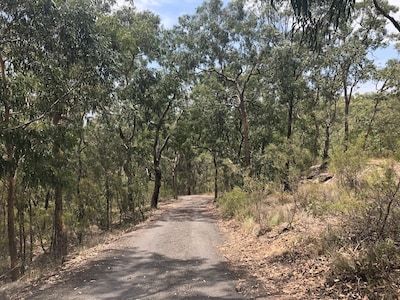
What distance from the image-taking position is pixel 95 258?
9.56 m

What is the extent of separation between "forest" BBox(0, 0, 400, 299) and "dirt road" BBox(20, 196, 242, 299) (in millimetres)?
2179

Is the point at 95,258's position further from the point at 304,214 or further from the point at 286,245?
the point at 304,214

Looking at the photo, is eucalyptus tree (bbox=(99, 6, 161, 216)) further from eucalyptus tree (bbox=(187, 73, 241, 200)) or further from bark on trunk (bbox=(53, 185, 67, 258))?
bark on trunk (bbox=(53, 185, 67, 258))

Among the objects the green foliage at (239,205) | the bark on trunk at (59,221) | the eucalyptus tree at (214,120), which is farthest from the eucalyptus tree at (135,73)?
the green foliage at (239,205)

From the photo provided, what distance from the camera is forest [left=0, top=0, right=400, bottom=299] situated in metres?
7.60

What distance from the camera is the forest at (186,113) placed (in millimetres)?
7602

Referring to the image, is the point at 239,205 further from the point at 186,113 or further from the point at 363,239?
the point at 186,113

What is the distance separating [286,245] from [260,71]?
14928mm

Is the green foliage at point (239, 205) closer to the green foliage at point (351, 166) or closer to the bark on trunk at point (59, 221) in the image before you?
the green foliage at point (351, 166)

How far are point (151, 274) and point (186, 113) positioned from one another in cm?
2033

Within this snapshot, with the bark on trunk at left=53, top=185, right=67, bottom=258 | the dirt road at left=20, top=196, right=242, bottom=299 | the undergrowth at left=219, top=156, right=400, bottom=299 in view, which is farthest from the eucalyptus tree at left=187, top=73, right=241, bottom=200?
the undergrowth at left=219, top=156, right=400, bottom=299

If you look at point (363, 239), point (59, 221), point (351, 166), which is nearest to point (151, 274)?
point (363, 239)

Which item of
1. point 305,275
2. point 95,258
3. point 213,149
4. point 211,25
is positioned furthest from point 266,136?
point 305,275


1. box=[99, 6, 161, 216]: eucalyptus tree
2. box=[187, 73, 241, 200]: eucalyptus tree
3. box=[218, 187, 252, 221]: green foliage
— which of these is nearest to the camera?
box=[218, 187, 252, 221]: green foliage
